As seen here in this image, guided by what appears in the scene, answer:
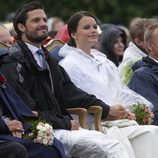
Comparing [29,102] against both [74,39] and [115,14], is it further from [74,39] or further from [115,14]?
[115,14]

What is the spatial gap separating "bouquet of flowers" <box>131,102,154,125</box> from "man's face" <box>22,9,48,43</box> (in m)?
1.43

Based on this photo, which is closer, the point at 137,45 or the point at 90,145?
the point at 90,145

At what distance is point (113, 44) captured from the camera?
13.6 m

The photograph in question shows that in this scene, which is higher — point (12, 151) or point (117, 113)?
point (12, 151)

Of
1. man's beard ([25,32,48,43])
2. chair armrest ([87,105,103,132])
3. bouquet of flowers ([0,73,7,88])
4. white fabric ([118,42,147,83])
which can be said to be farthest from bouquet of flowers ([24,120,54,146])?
white fabric ([118,42,147,83])

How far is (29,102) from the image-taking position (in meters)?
9.89

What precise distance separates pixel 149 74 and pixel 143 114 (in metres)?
0.77

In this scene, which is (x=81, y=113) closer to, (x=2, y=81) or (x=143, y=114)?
(x=143, y=114)

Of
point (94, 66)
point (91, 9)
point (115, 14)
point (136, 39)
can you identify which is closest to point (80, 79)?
point (94, 66)

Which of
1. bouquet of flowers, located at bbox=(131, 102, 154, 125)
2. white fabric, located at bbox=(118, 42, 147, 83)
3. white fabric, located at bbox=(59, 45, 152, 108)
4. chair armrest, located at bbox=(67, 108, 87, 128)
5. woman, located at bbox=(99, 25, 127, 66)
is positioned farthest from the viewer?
woman, located at bbox=(99, 25, 127, 66)

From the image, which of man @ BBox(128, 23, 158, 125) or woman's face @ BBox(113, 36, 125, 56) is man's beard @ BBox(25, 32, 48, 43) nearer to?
man @ BBox(128, 23, 158, 125)

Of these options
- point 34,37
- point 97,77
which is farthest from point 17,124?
point 97,77

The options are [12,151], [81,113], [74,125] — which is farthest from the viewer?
[81,113]

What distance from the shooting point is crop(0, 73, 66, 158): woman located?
30.5ft
